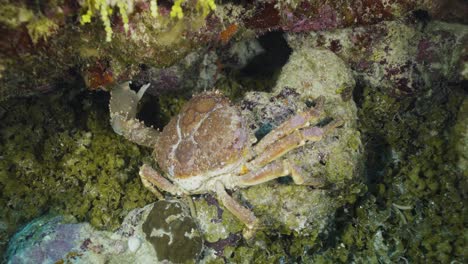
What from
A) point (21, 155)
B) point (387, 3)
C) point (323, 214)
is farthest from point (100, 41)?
point (387, 3)

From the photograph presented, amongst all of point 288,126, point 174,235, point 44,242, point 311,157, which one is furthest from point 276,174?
point 44,242

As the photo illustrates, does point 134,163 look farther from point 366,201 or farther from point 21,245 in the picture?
point 366,201

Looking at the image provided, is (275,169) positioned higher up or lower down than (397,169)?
higher up

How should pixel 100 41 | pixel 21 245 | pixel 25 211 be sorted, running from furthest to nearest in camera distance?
pixel 25 211, pixel 21 245, pixel 100 41

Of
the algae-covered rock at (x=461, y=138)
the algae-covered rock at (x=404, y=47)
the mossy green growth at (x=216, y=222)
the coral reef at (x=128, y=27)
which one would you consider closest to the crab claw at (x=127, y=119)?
the coral reef at (x=128, y=27)

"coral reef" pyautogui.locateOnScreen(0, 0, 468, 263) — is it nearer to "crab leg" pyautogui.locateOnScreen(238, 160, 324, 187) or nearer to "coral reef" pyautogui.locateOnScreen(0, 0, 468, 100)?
"coral reef" pyautogui.locateOnScreen(0, 0, 468, 100)

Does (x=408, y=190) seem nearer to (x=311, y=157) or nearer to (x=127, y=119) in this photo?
(x=311, y=157)

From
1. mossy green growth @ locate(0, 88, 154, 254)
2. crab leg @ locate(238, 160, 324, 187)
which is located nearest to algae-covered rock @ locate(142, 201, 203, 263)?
mossy green growth @ locate(0, 88, 154, 254)
